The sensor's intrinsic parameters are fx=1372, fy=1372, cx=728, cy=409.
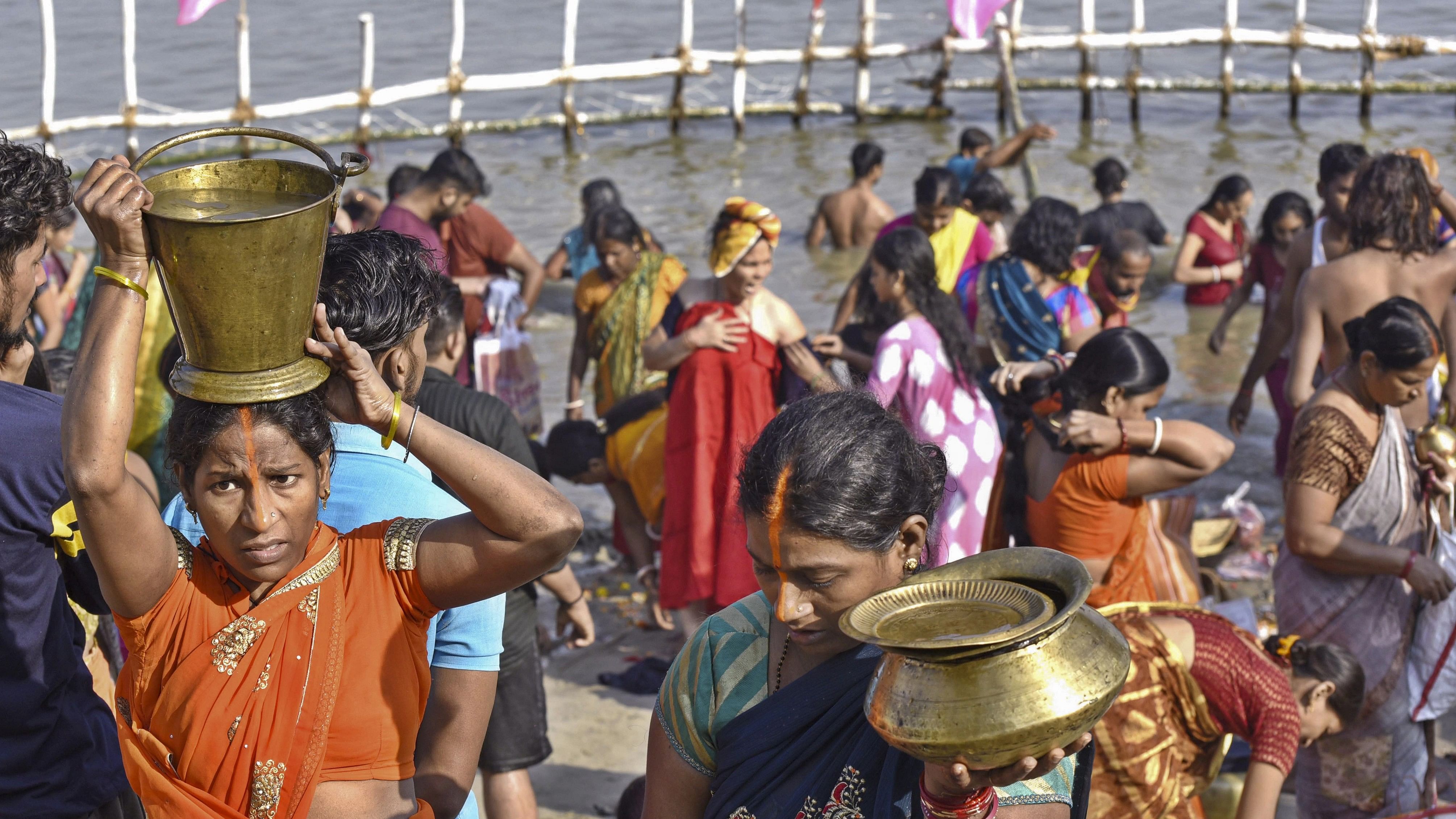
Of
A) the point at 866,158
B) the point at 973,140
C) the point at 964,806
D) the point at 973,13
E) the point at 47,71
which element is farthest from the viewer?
the point at 47,71

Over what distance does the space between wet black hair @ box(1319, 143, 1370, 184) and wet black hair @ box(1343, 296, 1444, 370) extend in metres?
2.24

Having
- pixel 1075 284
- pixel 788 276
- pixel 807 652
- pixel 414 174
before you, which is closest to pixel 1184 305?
pixel 788 276

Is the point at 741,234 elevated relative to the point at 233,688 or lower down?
elevated

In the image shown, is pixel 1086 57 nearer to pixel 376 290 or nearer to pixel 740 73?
pixel 740 73

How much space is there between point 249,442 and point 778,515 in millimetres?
756

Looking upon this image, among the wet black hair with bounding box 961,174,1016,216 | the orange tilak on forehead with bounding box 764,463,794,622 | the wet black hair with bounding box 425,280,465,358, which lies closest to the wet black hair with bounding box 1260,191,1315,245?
the wet black hair with bounding box 961,174,1016,216

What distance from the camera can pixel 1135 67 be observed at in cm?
1406

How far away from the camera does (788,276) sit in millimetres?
10367

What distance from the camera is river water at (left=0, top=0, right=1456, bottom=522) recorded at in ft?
33.2

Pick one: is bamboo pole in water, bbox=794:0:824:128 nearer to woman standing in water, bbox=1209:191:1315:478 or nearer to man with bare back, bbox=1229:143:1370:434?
woman standing in water, bbox=1209:191:1315:478

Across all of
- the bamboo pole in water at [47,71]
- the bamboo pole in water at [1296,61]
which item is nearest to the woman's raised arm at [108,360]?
the bamboo pole in water at [47,71]

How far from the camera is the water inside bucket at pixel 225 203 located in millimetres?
1811

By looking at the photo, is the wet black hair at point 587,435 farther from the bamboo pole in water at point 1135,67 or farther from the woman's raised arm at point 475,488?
the bamboo pole in water at point 1135,67

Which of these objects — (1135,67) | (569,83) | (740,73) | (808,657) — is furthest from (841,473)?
(1135,67)
